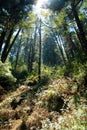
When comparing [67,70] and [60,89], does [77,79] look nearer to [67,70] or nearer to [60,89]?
[60,89]

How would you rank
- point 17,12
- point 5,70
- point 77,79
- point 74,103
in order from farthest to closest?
point 5,70 < point 17,12 < point 77,79 < point 74,103

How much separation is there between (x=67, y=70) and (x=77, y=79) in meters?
3.28

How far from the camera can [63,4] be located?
1049cm

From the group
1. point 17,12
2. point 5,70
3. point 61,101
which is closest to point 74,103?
point 61,101

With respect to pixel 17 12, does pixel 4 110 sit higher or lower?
lower

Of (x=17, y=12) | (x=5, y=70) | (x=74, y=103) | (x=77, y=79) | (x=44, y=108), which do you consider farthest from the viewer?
(x=5, y=70)

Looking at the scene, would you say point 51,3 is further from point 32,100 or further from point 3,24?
point 32,100

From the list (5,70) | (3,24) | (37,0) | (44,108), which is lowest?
(44,108)

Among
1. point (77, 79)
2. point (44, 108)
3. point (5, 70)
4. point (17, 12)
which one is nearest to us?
point (44, 108)

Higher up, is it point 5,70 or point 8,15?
point 8,15

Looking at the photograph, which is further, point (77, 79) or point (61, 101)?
point (77, 79)

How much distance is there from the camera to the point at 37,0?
441 inches

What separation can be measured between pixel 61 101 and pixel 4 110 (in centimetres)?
292

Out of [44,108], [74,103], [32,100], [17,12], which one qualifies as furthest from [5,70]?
[74,103]
